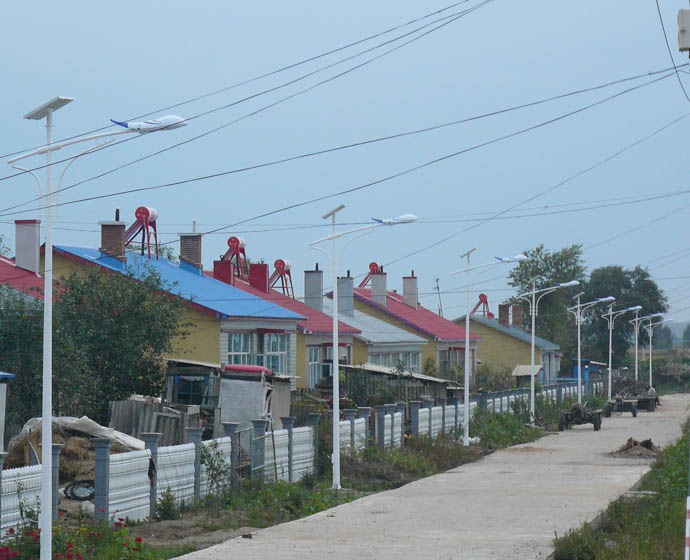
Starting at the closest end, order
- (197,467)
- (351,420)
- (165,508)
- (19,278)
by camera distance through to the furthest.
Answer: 1. (165,508)
2. (197,467)
3. (351,420)
4. (19,278)

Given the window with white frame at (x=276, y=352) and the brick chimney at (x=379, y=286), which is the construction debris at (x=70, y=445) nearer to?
the window with white frame at (x=276, y=352)

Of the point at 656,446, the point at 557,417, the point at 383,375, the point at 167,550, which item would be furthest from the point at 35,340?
the point at 557,417

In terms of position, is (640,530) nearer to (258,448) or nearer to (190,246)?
(258,448)

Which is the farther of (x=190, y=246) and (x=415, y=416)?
(x=190, y=246)

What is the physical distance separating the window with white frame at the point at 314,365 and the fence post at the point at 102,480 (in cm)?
3067

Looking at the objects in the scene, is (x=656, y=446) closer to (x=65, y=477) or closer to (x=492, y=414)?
(x=492, y=414)

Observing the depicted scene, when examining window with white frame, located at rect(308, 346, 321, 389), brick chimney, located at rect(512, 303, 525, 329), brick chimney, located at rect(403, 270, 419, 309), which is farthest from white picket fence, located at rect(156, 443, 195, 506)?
brick chimney, located at rect(512, 303, 525, 329)

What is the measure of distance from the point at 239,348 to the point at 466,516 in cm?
2104

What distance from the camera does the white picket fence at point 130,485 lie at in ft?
56.2

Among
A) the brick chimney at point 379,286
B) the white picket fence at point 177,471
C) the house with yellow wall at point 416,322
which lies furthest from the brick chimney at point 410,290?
the white picket fence at point 177,471

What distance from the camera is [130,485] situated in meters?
17.7

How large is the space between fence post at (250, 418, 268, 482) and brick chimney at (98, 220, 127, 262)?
54.8 ft

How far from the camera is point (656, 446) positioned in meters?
36.3

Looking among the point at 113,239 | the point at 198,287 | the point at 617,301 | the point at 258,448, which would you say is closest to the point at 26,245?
the point at 113,239
